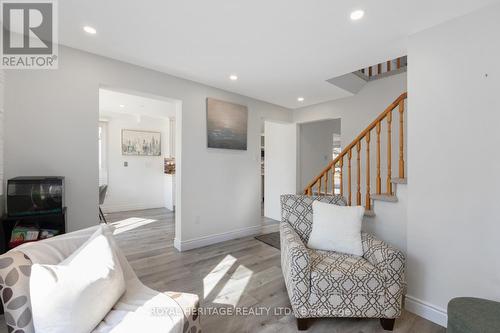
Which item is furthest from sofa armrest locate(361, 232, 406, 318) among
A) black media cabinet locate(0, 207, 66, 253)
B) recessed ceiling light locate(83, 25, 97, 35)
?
recessed ceiling light locate(83, 25, 97, 35)

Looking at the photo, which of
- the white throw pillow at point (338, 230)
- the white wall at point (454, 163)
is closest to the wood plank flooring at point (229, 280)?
the white wall at point (454, 163)

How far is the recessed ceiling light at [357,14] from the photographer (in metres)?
1.67

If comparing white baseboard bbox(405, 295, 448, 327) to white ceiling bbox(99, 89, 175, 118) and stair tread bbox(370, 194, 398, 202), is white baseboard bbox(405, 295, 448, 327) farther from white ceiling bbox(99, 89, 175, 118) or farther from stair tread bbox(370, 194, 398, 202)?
white ceiling bbox(99, 89, 175, 118)

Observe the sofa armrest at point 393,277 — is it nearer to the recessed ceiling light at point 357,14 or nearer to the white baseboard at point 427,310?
the white baseboard at point 427,310

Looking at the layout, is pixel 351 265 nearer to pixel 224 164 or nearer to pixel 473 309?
pixel 473 309

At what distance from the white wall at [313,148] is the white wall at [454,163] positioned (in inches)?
105

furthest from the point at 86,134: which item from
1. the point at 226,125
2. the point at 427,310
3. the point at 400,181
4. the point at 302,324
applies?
the point at 427,310

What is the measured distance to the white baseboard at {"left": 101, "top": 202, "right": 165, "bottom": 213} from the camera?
5220 mm

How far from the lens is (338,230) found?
1.92 metres

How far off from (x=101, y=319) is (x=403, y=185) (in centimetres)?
240

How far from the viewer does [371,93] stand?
346cm

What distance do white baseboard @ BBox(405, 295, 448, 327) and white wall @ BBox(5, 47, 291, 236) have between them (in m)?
2.37

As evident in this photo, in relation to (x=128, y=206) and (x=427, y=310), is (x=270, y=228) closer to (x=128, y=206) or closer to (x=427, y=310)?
(x=427, y=310)

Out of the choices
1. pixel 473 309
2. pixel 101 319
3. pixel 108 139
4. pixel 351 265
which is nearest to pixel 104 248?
pixel 101 319
